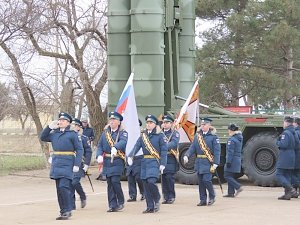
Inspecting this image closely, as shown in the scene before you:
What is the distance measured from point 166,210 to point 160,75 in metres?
6.43

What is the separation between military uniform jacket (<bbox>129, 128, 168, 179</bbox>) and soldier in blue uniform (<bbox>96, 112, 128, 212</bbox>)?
0.86 feet

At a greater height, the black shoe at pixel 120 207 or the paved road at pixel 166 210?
the black shoe at pixel 120 207

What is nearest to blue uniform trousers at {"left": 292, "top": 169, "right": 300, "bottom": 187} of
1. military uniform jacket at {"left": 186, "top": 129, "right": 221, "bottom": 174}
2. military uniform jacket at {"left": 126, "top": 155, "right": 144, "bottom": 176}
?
military uniform jacket at {"left": 186, "top": 129, "right": 221, "bottom": 174}

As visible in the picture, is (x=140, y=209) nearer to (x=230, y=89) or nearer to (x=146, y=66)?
(x=146, y=66)

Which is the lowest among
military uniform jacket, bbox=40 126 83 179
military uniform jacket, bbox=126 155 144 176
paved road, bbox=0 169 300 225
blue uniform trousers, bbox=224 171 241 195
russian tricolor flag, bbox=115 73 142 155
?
paved road, bbox=0 169 300 225

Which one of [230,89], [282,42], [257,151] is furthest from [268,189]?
[230,89]

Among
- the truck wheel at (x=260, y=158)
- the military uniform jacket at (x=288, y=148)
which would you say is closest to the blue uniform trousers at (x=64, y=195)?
the military uniform jacket at (x=288, y=148)

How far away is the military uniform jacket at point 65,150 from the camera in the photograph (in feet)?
36.3

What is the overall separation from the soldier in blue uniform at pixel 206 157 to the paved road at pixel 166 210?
0.31 meters

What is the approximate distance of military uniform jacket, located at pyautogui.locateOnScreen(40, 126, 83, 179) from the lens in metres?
11.1

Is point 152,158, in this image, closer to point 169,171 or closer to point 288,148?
point 169,171

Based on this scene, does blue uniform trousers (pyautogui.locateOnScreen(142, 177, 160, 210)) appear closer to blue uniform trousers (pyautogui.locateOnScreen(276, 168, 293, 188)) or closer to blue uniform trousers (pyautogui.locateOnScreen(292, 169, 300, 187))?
blue uniform trousers (pyautogui.locateOnScreen(276, 168, 293, 188))

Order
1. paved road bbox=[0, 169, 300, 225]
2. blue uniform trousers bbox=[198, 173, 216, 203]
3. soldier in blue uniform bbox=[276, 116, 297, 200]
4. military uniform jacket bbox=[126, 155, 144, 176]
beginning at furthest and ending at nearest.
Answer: soldier in blue uniform bbox=[276, 116, 297, 200] < military uniform jacket bbox=[126, 155, 144, 176] < blue uniform trousers bbox=[198, 173, 216, 203] < paved road bbox=[0, 169, 300, 225]

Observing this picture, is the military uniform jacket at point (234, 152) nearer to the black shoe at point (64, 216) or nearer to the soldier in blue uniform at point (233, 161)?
the soldier in blue uniform at point (233, 161)
